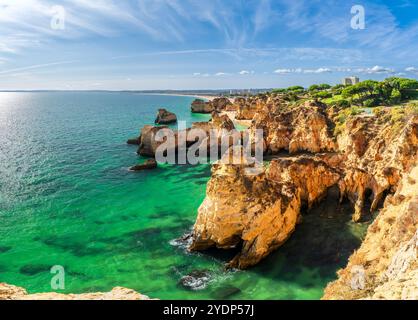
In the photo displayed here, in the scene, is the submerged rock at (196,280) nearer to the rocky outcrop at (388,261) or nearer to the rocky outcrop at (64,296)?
the rocky outcrop at (388,261)

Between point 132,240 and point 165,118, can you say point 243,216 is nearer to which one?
point 132,240

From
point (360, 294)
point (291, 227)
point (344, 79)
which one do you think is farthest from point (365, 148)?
point (344, 79)

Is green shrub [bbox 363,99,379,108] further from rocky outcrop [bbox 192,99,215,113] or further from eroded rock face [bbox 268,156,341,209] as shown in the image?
rocky outcrop [bbox 192,99,215,113]

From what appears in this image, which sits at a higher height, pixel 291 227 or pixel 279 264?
pixel 291 227

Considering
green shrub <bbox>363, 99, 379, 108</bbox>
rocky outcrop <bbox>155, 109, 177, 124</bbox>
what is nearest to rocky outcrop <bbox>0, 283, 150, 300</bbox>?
green shrub <bbox>363, 99, 379, 108</bbox>

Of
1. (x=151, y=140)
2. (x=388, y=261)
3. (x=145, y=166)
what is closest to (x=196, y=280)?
(x=388, y=261)

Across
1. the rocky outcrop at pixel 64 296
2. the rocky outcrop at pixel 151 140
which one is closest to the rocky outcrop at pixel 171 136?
the rocky outcrop at pixel 151 140
